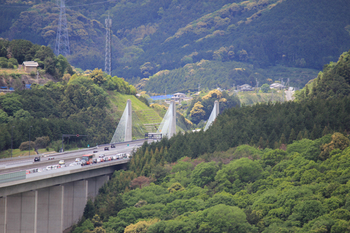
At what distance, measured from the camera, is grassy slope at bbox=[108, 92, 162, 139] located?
115688 millimetres

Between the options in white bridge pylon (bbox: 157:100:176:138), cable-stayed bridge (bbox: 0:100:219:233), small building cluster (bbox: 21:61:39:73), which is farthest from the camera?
small building cluster (bbox: 21:61:39:73)

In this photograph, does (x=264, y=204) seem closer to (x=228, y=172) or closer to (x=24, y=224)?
(x=228, y=172)

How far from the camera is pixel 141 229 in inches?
2092

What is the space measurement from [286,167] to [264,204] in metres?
10.2

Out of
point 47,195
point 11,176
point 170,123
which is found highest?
point 170,123

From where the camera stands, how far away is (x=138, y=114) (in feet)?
399

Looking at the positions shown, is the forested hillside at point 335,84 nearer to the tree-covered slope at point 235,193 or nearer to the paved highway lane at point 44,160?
the tree-covered slope at point 235,193

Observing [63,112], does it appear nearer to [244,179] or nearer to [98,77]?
[98,77]

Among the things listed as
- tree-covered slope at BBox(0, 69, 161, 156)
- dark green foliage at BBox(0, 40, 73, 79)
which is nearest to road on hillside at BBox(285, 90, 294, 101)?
tree-covered slope at BBox(0, 69, 161, 156)

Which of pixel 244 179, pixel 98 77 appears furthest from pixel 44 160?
pixel 98 77

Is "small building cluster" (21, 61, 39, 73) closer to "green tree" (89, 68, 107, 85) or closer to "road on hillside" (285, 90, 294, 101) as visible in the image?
"green tree" (89, 68, 107, 85)

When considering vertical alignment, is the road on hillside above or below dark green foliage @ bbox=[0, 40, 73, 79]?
below

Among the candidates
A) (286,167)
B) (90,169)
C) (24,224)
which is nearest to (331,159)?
(286,167)

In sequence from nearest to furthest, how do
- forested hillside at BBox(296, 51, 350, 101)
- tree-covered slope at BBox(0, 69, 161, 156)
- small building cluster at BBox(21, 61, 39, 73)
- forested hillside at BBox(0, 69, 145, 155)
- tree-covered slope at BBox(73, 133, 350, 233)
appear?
tree-covered slope at BBox(73, 133, 350, 233), forested hillside at BBox(0, 69, 145, 155), tree-covered slope at BBox(0, 69, 161, 156), forested hillside at BBox(296, 51, 350, 101), small building cluster at BBox(21, 61, 39, 73)
